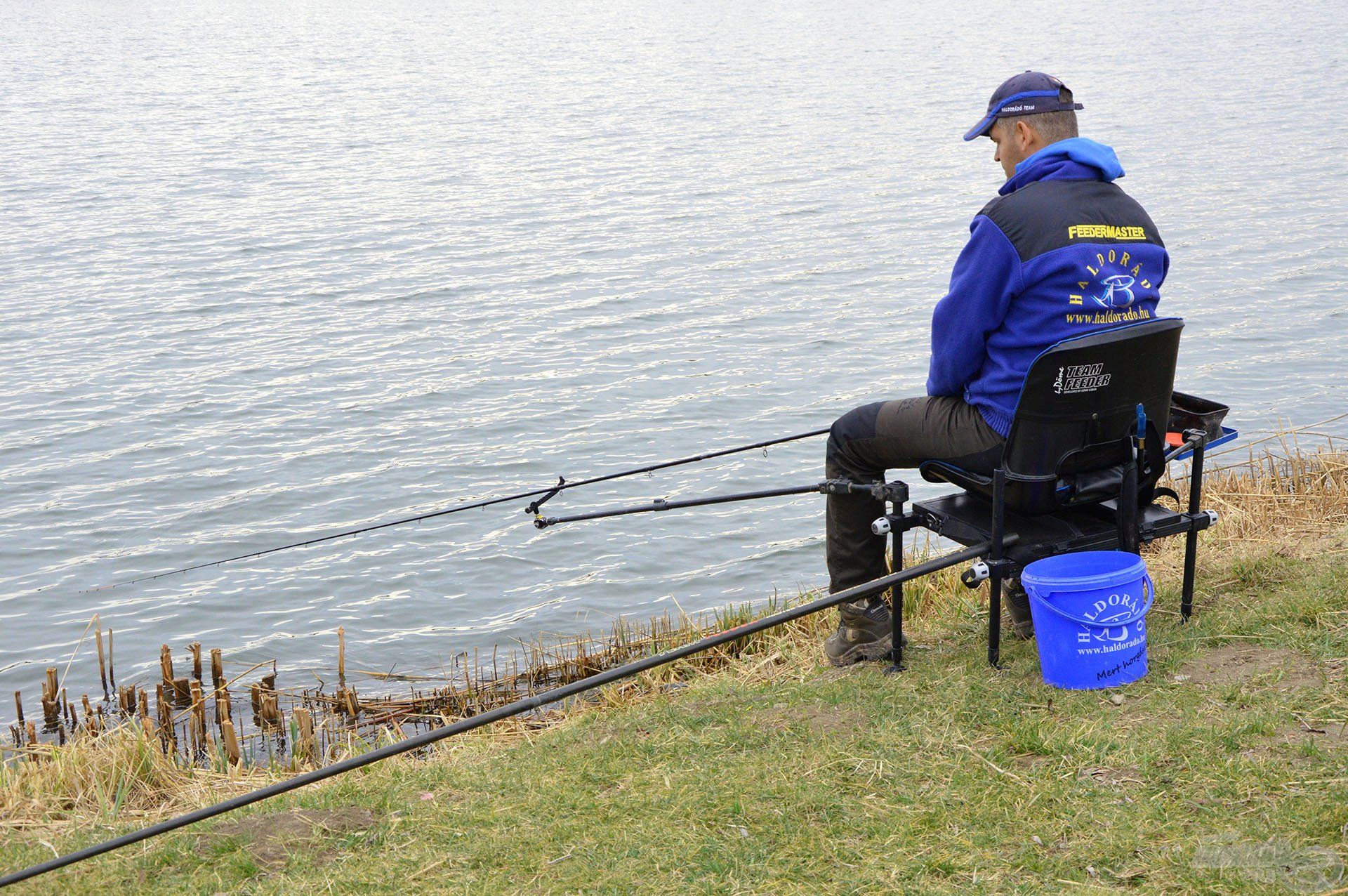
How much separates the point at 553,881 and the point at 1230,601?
2.38m

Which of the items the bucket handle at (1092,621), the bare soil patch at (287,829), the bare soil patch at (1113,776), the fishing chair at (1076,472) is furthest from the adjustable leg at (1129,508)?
the bare soil patch at (287,829)

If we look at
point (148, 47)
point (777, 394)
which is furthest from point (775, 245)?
point (148, 47)

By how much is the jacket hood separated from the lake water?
3.61 m

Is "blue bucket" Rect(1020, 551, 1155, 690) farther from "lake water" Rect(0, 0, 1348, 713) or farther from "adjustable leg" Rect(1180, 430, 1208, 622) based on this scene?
"lake water" Rect(0, 0, 1348, 713)

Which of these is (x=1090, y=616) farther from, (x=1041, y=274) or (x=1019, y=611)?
(x=1041, y=274)

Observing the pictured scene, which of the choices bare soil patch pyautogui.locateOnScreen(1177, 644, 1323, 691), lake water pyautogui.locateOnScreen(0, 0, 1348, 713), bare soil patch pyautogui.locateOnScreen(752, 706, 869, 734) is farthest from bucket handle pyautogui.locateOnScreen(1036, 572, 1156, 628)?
lake water pyautogui.locateOnScreen(0, 0, 1348, 713)

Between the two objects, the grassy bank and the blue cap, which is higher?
the blue cap

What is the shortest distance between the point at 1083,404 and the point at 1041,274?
37 cm

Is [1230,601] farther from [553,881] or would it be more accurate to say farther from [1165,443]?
[553,881]

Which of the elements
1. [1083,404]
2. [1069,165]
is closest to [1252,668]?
[1083,404]

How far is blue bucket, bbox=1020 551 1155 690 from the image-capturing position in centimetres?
336

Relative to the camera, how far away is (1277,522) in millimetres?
5484

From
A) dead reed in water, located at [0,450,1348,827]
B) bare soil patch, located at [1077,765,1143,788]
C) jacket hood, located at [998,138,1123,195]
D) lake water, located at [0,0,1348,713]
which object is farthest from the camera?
lake water, located at [0,0,1348,713]

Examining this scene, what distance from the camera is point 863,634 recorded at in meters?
4.07
